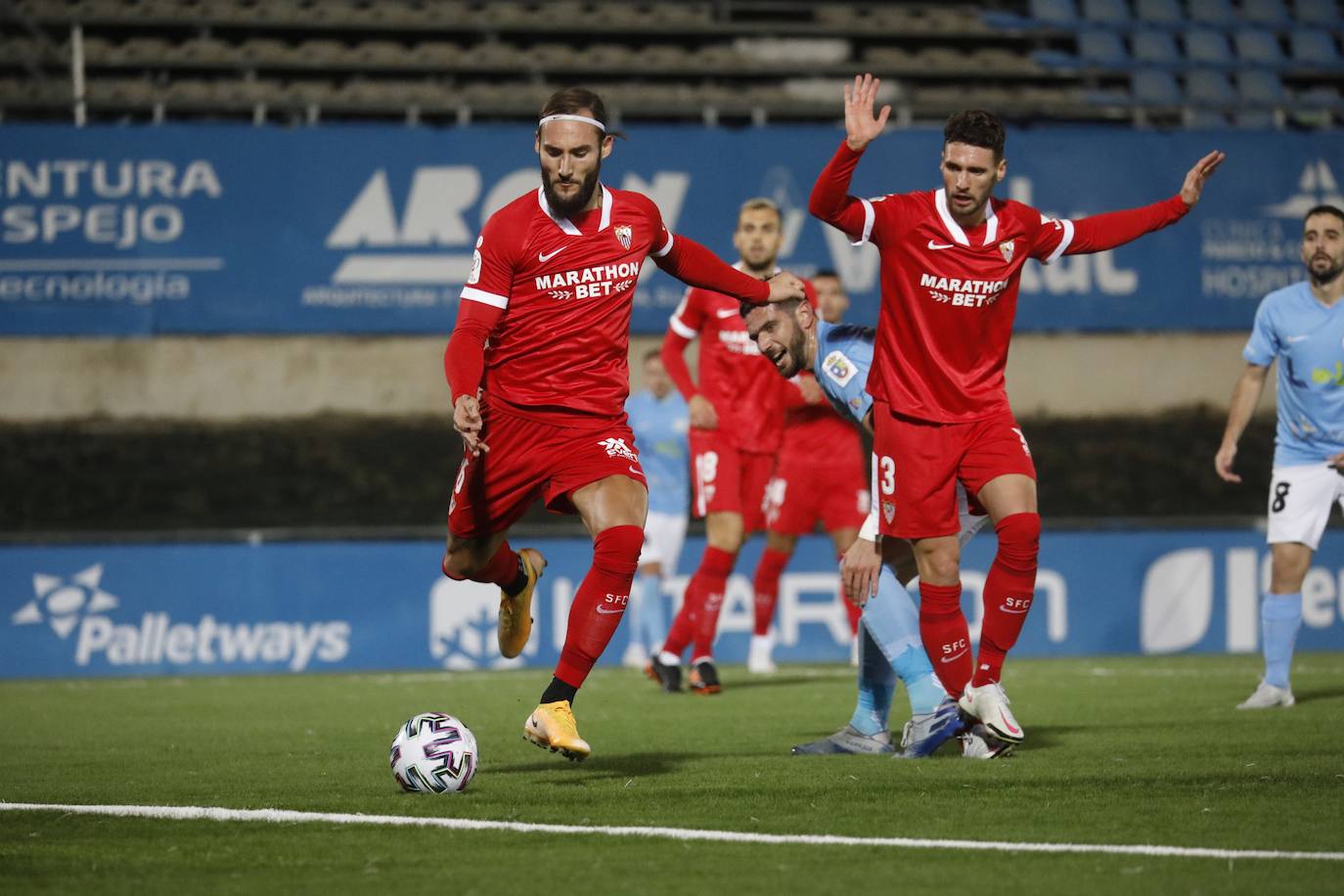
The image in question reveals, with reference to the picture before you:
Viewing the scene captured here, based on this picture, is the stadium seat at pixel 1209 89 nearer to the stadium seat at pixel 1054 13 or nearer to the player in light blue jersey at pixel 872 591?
the stadium seat at pixel 1054 13

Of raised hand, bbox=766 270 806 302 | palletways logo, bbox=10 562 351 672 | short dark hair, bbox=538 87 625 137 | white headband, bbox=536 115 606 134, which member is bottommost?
palletways logo, bbox=10 562 351 672

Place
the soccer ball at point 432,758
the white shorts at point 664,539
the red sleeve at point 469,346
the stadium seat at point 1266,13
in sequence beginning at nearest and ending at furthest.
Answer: the soccer ball at point 432,758, the red sleeve at point 469,346, the white shorts at point 664,539, the stadium seat at point 1266,13

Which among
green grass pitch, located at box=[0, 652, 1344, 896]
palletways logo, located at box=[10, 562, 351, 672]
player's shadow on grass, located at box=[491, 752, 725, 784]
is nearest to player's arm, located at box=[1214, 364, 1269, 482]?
green grass pitch, located at box=[0, 652, 1344, 896]

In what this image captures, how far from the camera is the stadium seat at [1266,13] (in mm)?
19406

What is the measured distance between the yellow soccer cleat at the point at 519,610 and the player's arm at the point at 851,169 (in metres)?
1.81

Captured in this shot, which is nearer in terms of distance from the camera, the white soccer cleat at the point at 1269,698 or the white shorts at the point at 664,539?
the white soccer cleat at the point at 1269,698

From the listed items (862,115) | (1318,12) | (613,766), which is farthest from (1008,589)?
(1318,12)

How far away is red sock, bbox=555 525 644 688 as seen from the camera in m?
5.75

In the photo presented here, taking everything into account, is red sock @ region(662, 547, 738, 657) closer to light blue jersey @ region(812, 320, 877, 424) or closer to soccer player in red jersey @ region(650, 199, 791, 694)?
soccer player in red jersey @ region(650, 199, 791, 694)

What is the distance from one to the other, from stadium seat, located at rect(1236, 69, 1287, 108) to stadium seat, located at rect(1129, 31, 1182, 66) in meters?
0.73

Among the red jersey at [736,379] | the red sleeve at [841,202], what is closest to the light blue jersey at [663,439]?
the red jersey at [736,379]

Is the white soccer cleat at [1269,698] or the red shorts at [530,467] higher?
the red shorts at [530,467]

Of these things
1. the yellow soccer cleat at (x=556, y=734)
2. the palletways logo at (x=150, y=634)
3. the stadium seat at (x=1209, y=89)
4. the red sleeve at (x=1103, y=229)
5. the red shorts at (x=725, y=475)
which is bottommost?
the palletways logo at (x=150, y=634)

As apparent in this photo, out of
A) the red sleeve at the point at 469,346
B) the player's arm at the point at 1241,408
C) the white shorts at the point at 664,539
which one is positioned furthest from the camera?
the white shorts at the point at 664,539
